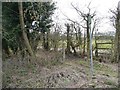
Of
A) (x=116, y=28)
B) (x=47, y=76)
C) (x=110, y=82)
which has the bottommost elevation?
(x=110, y=82)

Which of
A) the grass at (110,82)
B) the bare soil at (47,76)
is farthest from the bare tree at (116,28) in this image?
the grass at (110,82)

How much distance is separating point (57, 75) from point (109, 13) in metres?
4.08

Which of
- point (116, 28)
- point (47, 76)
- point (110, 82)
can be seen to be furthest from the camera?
point (116, 28)

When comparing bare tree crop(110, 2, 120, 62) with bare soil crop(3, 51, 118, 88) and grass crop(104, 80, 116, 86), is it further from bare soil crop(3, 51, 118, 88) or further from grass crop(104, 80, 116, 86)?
grass crop(104, 80, 116, 86)

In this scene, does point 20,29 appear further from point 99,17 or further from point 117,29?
point 117,29

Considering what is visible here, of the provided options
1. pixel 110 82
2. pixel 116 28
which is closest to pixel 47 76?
pixel 110 82

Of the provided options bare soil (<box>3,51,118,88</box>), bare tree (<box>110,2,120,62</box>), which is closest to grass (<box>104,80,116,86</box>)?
bare soil (<box>3,51,118,88</box>)

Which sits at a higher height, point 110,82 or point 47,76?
point 47,76

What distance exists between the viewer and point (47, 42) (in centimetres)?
881

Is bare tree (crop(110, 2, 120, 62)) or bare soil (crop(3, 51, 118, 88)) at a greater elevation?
bare tree (crop(110, 2, 120, 62))

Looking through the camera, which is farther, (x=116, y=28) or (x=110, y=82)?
(x=116, y=28)

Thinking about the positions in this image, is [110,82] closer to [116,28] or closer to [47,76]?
[47,76]

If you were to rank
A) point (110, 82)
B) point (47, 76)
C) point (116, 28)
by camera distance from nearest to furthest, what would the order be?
point (110, 82) → point (47, 76) → point (116, 28)

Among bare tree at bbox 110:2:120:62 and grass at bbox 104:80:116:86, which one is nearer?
grass at bbox 104:80:116:86
